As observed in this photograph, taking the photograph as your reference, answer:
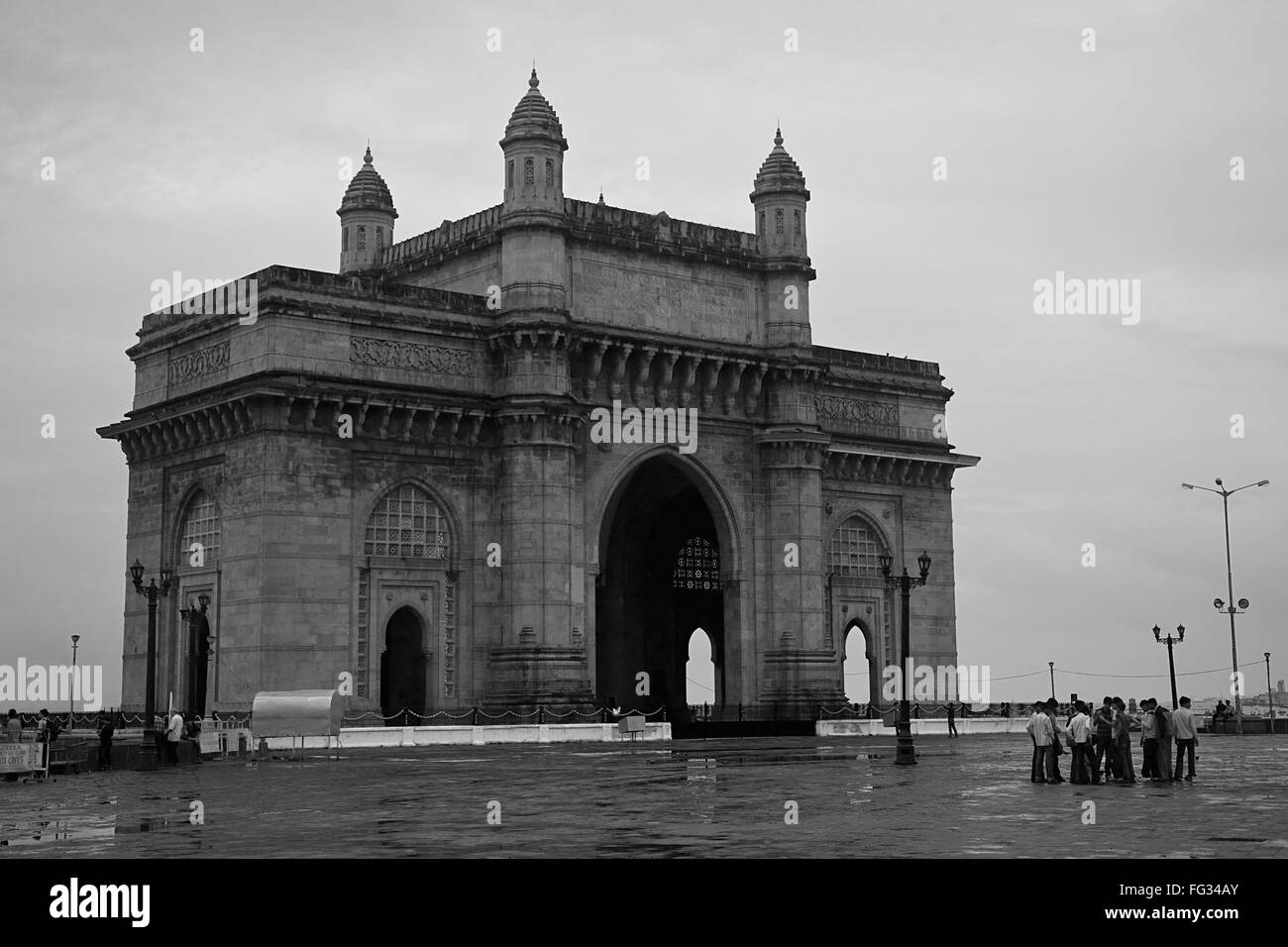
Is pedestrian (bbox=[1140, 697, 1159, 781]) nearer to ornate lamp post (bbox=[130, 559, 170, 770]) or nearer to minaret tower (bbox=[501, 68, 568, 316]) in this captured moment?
ornate lamp post (bbox=[130, 559, 170, 770])

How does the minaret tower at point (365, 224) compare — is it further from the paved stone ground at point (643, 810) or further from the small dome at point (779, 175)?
the paved stone ground at point (643, 810)

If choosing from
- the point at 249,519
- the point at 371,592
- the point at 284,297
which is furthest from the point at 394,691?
the point at 284,297

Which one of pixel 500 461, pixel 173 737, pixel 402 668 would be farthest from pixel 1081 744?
pixel 402 668

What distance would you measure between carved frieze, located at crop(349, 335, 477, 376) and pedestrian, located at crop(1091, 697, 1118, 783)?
2791cm

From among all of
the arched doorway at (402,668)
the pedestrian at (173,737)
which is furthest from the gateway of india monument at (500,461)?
the pedestrian at (173,737)

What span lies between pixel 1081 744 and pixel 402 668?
1159 inches

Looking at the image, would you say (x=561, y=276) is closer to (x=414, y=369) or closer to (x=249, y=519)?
(x=414, y=369)

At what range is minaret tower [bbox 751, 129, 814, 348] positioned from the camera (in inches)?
2322

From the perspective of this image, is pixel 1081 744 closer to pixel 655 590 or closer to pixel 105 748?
pixel 105 748

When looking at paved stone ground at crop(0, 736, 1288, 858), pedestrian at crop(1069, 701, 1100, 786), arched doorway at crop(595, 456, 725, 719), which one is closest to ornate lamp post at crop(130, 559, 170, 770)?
paved stone ground at crop(0, 736, 1288, 858)

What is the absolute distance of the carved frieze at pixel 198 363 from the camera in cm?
5109

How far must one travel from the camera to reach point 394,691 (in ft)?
174
